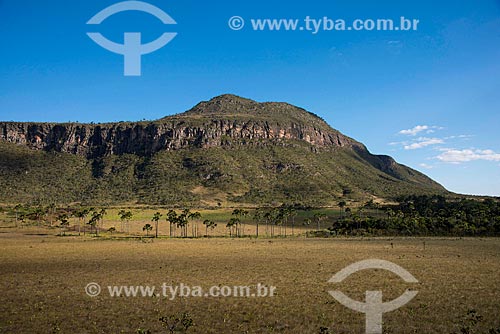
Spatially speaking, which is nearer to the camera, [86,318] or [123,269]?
[86,318]

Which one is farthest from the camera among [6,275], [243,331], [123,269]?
[123,269]

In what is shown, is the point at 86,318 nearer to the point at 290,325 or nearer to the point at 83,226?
the point at 290,325

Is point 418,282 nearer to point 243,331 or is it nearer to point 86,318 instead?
point 243,331

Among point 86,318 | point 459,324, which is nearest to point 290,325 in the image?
point 459,324

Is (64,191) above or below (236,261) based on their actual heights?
above

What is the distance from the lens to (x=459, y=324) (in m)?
18.9

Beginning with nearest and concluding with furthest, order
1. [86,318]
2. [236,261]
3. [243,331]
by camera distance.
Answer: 1. [243,331]
2. [86,318]
3. [236,261]

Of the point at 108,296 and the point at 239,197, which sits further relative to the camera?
the point at 239,197

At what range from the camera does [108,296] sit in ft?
84.9

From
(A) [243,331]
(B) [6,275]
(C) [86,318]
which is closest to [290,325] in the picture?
(A) [243,331]

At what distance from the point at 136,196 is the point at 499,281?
174 meters

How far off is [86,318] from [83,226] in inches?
3755

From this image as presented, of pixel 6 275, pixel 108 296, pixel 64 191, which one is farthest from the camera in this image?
pixel 64 191

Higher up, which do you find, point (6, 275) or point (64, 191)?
point (64, 191)
